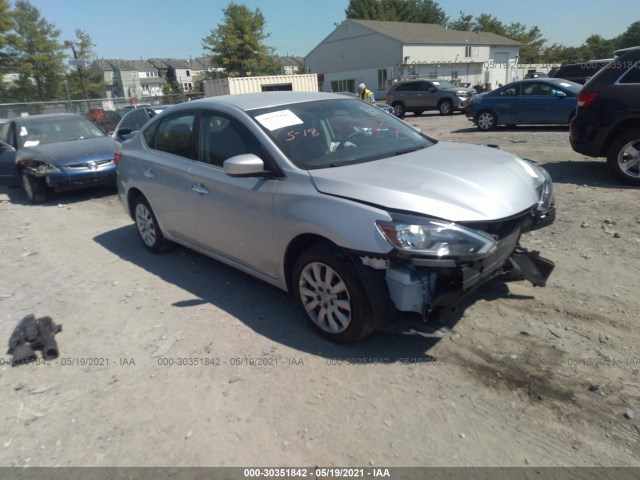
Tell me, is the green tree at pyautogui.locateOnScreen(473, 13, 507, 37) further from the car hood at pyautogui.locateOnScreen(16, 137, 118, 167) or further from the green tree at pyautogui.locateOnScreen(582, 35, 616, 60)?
the car hood at pyautogui.locateOnScreen(16, 137, 118, 167)

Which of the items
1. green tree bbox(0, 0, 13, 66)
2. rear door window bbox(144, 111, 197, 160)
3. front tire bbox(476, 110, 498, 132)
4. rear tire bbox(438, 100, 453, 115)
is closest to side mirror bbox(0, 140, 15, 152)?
rear door window bbox(144, 111, 197, 160)

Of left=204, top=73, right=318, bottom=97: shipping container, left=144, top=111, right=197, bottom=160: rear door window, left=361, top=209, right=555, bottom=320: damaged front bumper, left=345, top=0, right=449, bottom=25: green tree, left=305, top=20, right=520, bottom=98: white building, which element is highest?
left=345, top=0, right=449, bottom=25: green tree

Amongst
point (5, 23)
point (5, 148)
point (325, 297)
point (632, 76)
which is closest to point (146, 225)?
point (325, 297)

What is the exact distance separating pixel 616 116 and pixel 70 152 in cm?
915

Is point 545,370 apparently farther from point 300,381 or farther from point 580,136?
point 580,136

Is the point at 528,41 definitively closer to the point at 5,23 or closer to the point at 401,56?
the point at 401,56

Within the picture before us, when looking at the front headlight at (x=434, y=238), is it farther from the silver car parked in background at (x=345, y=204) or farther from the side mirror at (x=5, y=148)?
the side mirror at (x=5, y=148)

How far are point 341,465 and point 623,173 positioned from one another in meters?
6.40

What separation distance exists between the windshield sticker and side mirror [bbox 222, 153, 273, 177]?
397 millimetres

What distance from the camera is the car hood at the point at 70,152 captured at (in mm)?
8539

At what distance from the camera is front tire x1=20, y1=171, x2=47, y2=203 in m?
8.74

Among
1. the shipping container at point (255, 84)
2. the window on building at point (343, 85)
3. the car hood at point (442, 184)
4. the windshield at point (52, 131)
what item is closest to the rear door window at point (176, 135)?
the car hood at point (442, 184)

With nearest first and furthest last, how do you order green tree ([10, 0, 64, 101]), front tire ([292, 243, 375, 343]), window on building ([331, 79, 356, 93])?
front tire ([292, 243, 375, 343])
green tree ([10, 0, 64, 101])
window on building ([331, 79, 356, 93])

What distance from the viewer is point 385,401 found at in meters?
2.86
